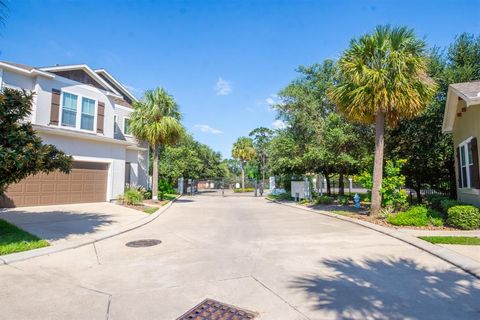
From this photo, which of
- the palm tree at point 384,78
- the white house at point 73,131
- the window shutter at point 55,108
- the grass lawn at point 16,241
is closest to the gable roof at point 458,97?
the palm tree at point 384,78

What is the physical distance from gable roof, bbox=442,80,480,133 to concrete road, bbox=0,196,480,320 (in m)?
5.39

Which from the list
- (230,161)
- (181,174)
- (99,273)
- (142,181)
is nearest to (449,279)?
(99,273)

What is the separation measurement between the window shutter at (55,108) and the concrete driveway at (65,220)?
4585 millimetres

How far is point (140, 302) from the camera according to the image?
4.40 m

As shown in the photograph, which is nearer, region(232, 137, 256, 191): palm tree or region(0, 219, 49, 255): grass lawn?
region(0, 219, 49, 255): grass lawn

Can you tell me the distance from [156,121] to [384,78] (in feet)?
48.6

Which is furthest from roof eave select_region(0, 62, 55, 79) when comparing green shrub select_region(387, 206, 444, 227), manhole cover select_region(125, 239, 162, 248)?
green shrub select_region(387, 206, 444, 227)

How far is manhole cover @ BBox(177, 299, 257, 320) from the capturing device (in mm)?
3893

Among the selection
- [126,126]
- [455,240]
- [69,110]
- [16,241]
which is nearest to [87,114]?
[69,110]

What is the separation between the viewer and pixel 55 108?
16.2m

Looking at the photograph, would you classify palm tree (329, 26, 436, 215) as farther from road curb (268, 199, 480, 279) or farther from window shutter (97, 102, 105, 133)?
window shutter (97, 102, 105, 133)

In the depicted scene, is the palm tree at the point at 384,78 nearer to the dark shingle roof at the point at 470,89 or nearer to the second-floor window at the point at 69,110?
the dark shingle roof at the point at 470,89

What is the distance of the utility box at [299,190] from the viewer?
23547 mm

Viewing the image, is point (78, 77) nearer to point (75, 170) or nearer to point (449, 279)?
point (75, 170)
